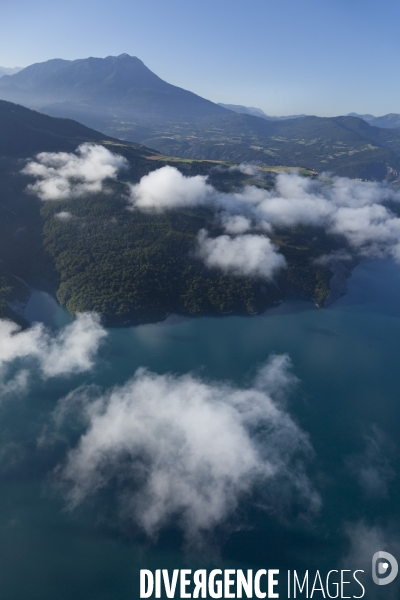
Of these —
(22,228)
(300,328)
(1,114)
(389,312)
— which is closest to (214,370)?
(300,328)

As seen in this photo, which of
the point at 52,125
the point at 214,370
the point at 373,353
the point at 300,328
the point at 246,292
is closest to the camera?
the point at 214,370

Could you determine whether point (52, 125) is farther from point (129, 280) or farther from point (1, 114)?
point (129, 280)

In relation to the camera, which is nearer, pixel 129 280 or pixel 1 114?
pixel 129 280

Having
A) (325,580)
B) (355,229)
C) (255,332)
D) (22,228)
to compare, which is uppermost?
(355,229)

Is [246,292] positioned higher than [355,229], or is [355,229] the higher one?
[355,229]

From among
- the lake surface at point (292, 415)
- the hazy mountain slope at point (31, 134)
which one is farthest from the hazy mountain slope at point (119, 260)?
the hazy mountain slope at point (31, 134)
